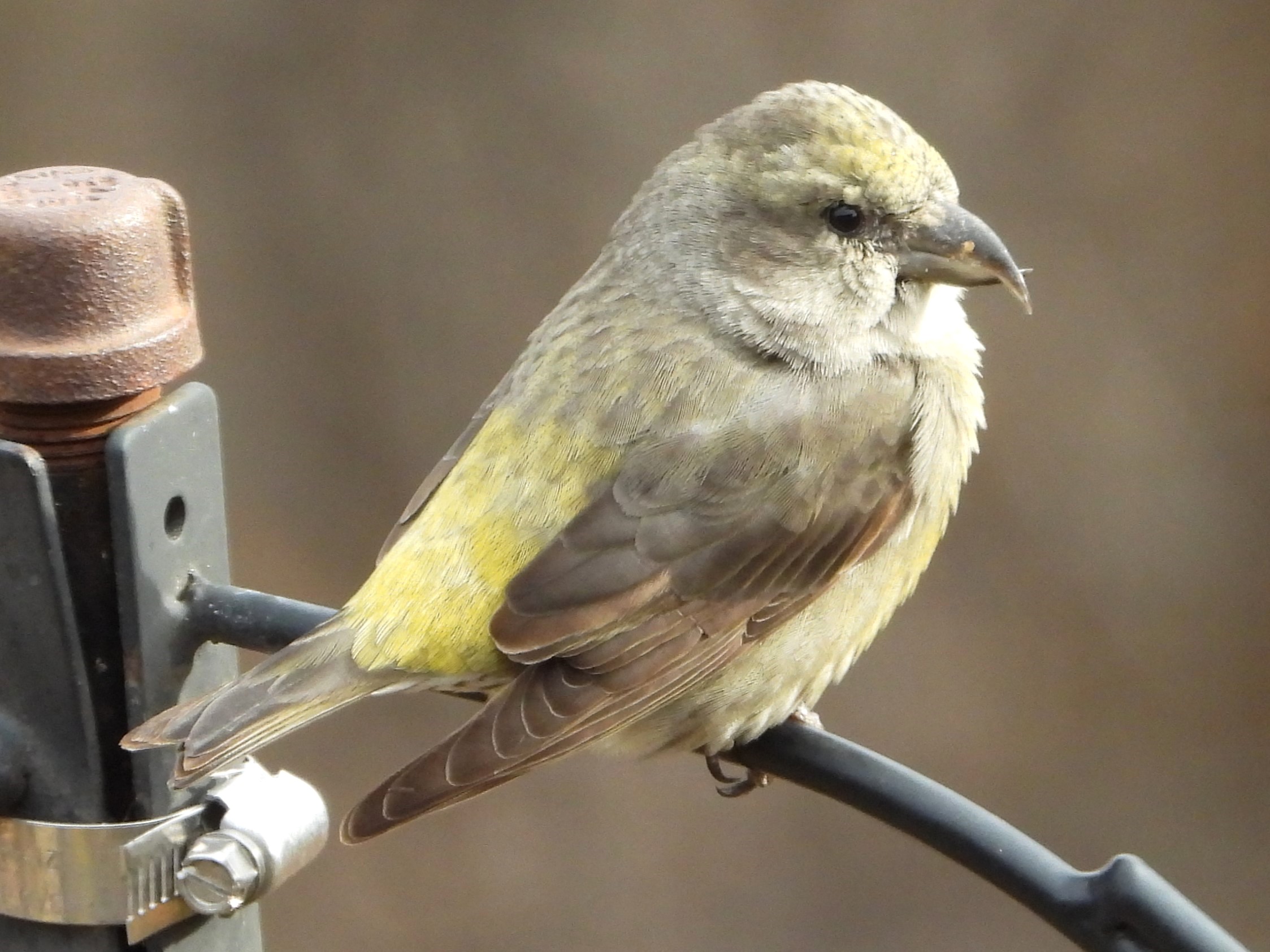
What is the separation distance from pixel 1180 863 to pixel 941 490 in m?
3.16

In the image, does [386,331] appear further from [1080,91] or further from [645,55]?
[1080,91]

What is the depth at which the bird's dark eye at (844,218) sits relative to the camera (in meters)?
3.50

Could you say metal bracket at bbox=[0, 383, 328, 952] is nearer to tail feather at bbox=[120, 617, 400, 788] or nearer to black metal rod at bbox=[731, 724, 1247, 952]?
tail feather at bbox=[120, 617, 400, 788]

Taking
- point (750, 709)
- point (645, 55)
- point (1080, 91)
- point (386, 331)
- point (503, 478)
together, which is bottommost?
point (386, 331)

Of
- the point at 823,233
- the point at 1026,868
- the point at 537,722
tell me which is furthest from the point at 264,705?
the point at 823,233

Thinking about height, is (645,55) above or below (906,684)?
above

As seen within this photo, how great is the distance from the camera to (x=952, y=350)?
3703mm

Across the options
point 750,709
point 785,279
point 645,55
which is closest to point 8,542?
point 750,709

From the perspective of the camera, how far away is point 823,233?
139 inches

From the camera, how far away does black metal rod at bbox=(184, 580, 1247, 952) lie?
2072 mm

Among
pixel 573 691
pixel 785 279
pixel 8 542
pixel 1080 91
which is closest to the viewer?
pixel 8 542

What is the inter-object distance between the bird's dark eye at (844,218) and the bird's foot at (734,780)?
3.39 feet

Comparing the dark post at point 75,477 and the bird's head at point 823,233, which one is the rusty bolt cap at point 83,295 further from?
the bird's head at point 823,233

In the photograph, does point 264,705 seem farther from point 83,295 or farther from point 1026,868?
point 1026,868
